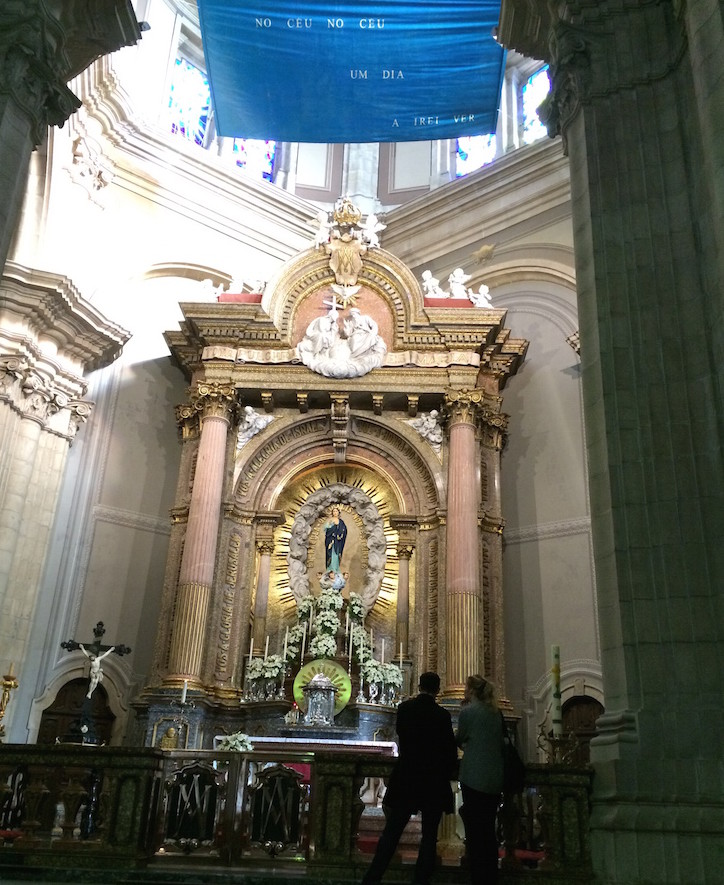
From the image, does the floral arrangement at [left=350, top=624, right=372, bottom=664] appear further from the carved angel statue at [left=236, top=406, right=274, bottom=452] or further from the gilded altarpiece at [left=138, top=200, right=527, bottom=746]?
the carved angel statue at [left=236, top=406, right=274, bottom=452]

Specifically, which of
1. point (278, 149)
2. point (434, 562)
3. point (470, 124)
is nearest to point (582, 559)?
point (434, 562)

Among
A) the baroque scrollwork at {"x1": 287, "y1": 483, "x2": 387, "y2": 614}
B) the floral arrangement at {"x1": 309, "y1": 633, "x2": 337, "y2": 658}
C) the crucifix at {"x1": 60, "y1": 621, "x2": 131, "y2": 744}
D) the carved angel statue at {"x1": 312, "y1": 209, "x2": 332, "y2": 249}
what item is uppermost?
the carved angel statue at {"x1": 312, "y1": 209, "x2": 332, "y2": 249}

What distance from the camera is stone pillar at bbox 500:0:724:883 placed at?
562 centimetres

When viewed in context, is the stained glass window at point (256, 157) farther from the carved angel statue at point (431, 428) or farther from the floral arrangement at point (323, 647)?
the floral arrangement at point (323, 647)

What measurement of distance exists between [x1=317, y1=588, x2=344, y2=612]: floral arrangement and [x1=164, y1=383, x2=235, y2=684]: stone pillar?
67.0 inches

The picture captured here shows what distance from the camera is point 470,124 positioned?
13.8 metres

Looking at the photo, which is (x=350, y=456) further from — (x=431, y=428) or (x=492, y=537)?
(x=492, y=537)

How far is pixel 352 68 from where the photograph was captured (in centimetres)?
1328

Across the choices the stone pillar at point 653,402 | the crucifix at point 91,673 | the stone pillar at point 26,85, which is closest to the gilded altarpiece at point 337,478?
the crucifix at point 91,673

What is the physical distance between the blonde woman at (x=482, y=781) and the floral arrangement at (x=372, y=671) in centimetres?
674

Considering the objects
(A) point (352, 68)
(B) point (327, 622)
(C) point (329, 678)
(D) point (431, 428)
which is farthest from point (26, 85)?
(C) point (329, 678)

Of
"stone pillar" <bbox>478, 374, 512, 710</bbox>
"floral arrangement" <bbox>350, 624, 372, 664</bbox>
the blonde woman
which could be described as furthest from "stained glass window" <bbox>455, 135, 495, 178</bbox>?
the blonde woman

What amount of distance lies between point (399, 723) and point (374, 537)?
819 centimetres

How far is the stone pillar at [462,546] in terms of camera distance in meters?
12.1
